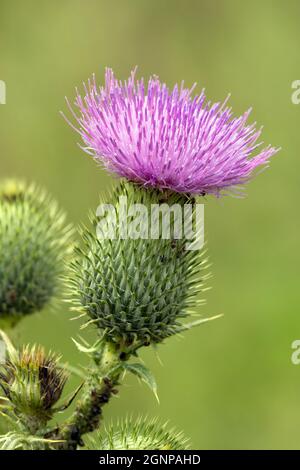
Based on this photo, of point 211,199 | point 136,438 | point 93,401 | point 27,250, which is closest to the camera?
point 136,438

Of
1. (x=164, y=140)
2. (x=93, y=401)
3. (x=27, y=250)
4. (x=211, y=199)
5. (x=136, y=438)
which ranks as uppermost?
(x=211, y=199)

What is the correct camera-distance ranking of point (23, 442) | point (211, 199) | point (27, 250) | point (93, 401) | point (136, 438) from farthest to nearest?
point (211, 199), point (27, 250), point (93, 401), point (136, 438), point (23, 442)

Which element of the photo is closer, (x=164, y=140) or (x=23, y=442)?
(x=23, y=442)

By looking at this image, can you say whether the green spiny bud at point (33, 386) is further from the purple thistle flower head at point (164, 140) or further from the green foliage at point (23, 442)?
the purple thistle flower head at point (164, 140)

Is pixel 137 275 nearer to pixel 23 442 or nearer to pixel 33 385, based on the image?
pixel 33 385

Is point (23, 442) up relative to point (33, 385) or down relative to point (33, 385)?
down

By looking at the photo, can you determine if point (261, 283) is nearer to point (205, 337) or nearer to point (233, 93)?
point (205, 337)

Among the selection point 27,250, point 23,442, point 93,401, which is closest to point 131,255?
point 93,401
